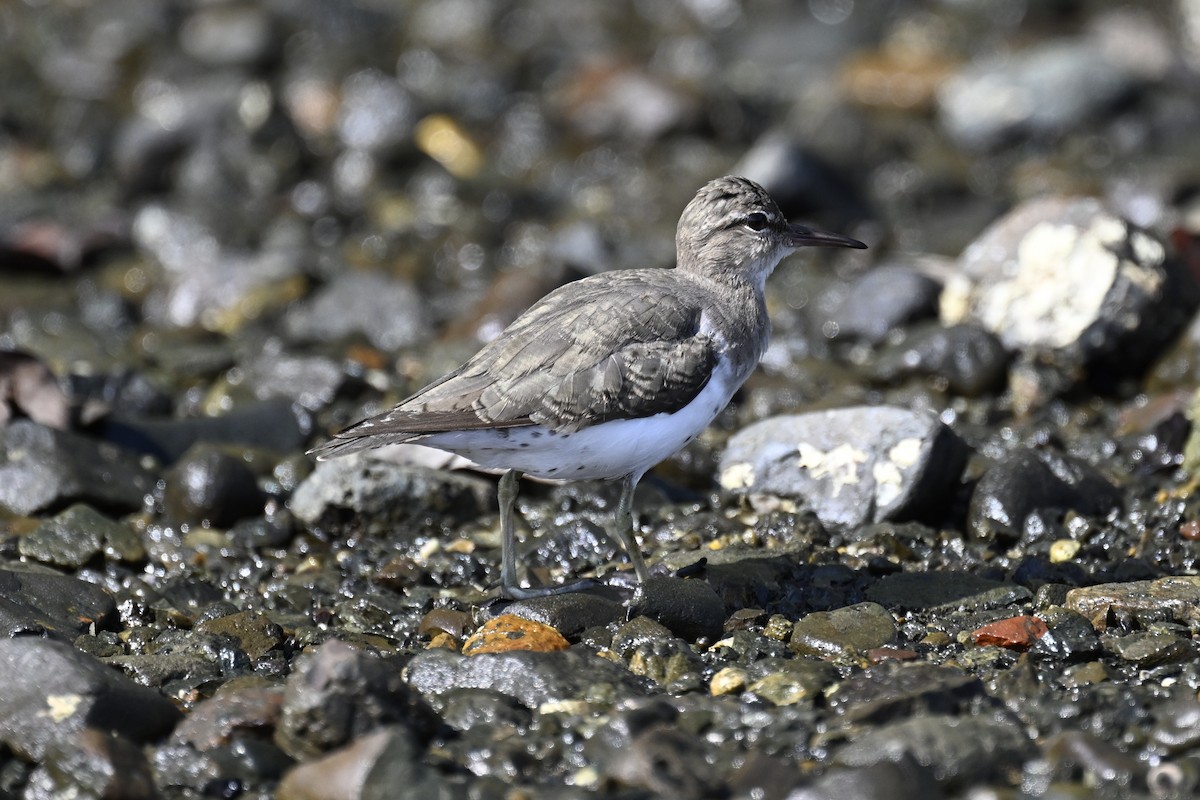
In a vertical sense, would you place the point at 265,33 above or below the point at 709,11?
below

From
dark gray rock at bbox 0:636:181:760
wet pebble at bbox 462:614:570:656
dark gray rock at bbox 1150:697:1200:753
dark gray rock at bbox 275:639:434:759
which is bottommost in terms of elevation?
dark gray rock at bbox 0:636:181:760

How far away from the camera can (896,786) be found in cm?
502

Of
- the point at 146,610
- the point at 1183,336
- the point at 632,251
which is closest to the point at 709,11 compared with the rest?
the point at 632,251

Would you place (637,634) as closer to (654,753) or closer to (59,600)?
(654,753)

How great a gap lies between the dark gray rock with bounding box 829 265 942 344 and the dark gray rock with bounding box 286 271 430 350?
335 cm

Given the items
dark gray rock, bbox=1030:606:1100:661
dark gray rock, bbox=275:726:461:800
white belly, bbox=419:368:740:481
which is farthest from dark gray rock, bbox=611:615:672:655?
dark gray rock, bbox=1030:606:1100:661

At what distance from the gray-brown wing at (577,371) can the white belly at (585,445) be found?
56mm

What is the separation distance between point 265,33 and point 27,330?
21.0 feet

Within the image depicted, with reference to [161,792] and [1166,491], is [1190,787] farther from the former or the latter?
[161,792]

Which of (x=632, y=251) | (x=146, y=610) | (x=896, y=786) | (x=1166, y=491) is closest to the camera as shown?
(x=896, y=786)

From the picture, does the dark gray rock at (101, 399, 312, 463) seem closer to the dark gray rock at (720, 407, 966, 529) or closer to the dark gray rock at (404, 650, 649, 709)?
the dark gray rock at (720, 407, 966, 529)

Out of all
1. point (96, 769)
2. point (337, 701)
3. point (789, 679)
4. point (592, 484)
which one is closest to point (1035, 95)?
point (592, 484)

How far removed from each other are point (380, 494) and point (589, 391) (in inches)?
76.7

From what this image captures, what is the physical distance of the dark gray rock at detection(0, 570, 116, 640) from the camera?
22.6 ft
